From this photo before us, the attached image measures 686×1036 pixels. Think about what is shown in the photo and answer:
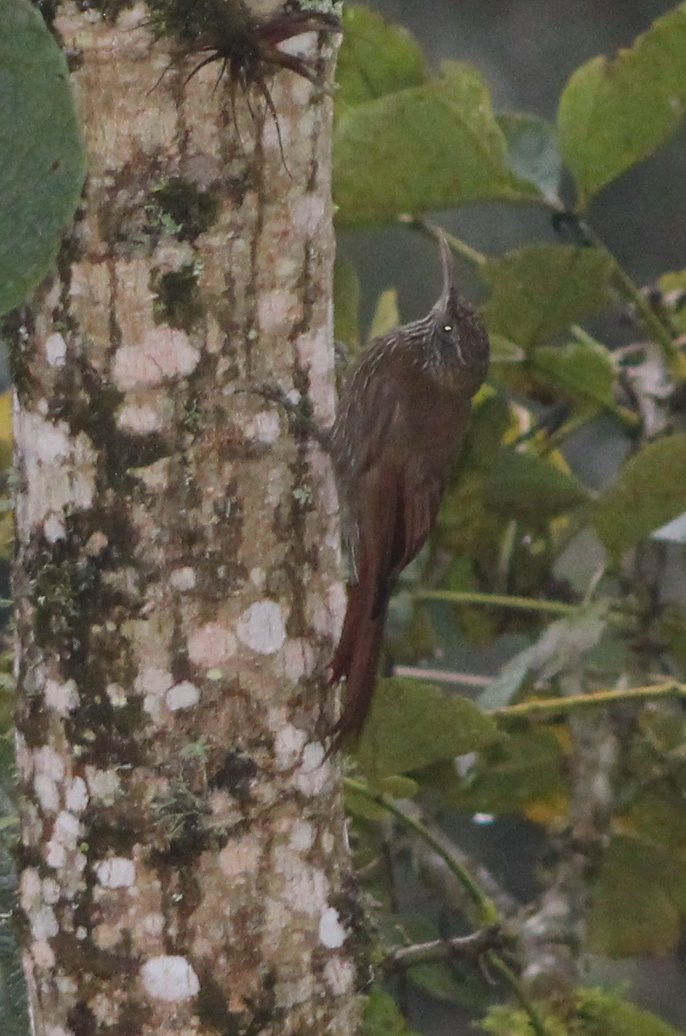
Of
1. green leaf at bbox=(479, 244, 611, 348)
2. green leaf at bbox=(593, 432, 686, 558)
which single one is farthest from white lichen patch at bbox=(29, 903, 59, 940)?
green leaf at bbox=(479, 244, 611, 348)

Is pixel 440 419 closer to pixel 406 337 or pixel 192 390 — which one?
pixel 406 337

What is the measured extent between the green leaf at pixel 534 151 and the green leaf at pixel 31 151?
983 mm

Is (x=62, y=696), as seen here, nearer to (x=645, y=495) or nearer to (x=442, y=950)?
(x=442, y=950)

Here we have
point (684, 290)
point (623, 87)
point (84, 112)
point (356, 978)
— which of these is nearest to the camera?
point (84, 112)

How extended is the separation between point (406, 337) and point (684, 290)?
1.94ft

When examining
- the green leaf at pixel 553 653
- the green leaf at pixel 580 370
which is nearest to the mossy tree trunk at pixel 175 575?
the green leaf at pixel 553 653

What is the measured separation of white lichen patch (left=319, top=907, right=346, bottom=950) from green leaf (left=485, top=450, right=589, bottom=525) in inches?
34.2

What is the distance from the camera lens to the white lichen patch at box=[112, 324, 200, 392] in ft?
3.02

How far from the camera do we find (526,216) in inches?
109

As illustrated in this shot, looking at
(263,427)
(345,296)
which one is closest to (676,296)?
(345,296)

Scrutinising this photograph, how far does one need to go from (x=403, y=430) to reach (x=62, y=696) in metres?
0.75

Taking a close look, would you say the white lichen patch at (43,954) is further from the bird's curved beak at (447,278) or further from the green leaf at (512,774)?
the bird's curved beak at (447,278)

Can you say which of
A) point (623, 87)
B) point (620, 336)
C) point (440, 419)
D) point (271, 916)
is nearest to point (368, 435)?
point (440, 419)

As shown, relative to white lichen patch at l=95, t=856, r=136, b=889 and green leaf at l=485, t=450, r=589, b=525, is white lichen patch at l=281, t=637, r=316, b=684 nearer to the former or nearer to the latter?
white lichen patch at l=95, t=856, r=136, b=889
